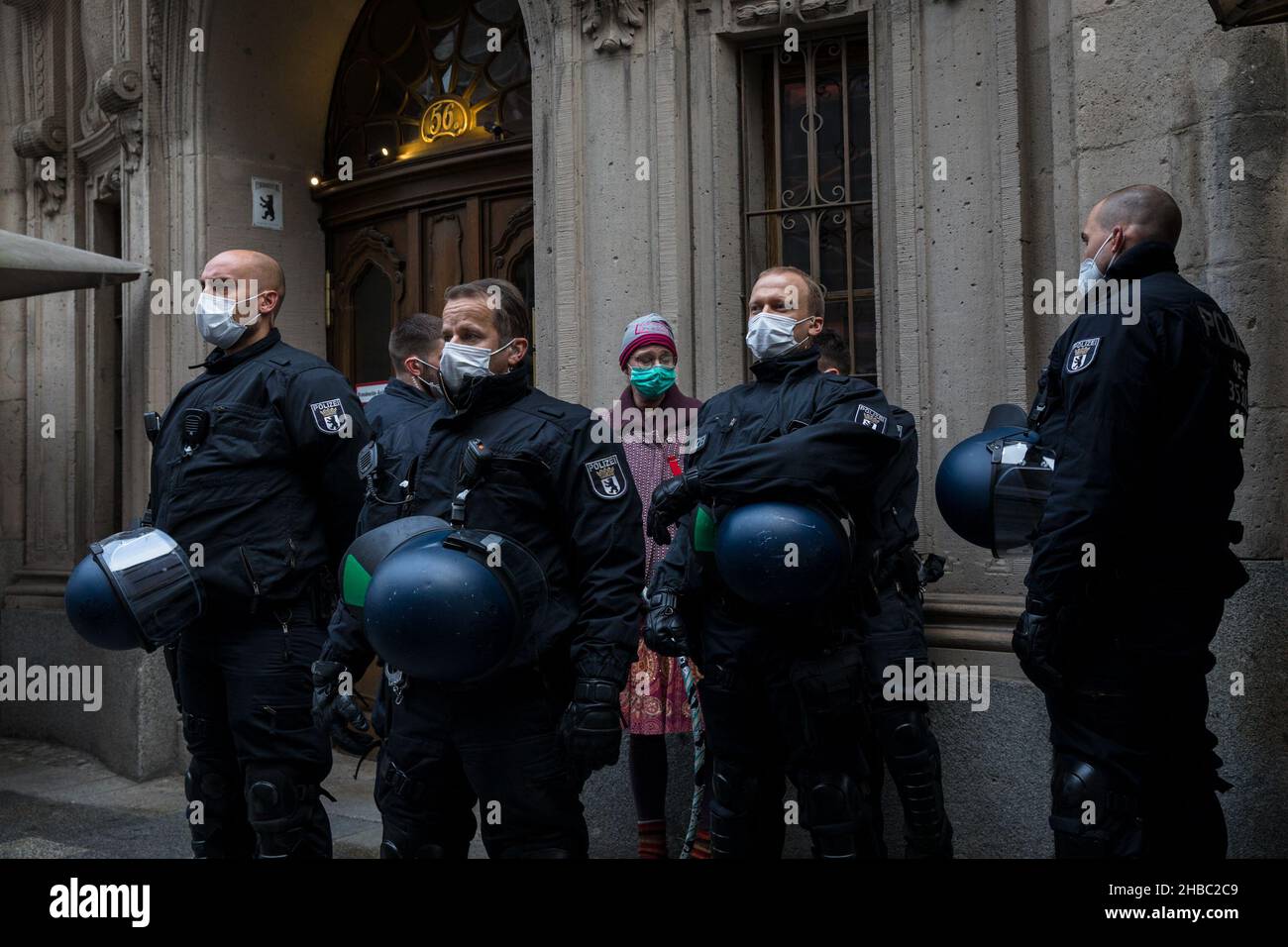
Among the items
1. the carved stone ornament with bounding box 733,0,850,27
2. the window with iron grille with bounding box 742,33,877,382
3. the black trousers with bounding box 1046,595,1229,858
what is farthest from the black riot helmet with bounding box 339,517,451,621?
the carved stone ornament with bounding box 733,0,850,27

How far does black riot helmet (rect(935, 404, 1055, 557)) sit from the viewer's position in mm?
3688

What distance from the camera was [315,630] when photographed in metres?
4.13

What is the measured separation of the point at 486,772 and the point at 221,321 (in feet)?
6.20

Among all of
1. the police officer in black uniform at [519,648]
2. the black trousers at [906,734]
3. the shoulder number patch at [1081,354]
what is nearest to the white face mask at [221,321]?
the police officer in black uniform at [519,648]

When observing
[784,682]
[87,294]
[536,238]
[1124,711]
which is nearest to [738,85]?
[536,238]

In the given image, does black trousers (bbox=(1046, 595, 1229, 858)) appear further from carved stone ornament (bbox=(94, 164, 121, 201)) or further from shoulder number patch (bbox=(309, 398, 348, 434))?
carved stone ornament (bbox=(94, 164, 121, 201))

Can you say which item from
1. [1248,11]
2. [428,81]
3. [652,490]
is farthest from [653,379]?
[428,81]

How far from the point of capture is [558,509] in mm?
3457

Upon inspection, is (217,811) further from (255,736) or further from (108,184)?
(108,184)

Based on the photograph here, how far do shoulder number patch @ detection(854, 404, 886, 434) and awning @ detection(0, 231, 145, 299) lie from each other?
4.39 m

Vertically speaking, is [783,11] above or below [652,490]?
above

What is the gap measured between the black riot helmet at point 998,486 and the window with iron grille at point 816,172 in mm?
1818

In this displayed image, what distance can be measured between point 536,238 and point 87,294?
153 inches
